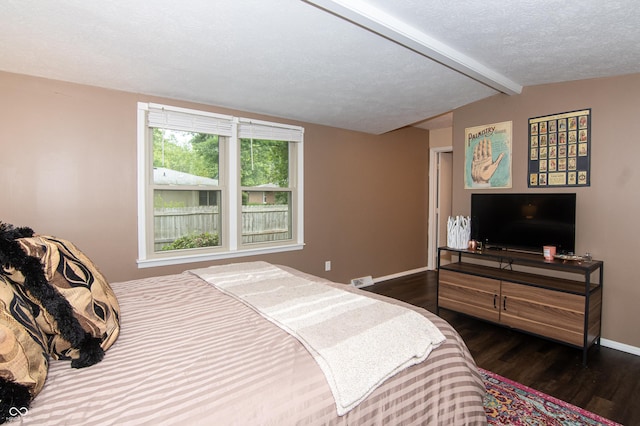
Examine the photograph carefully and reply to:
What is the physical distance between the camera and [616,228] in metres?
2.90

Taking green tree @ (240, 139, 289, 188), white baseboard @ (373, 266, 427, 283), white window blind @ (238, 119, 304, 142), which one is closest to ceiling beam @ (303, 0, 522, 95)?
white window blind @ (238, 119, 304, 142)

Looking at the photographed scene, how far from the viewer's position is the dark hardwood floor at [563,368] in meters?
2.13

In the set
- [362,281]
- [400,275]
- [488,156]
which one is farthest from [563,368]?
[400,275]

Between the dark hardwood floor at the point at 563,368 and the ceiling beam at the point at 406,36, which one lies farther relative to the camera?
the dark hardwood floor at the point at 563,368

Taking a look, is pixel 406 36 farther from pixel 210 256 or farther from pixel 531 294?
pixel 210 256

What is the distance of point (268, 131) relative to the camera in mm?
3789

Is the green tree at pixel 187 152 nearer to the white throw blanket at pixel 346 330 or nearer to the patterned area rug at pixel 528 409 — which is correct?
the white throw blanket at pixel 346 330

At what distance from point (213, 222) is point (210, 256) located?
1.23 feet

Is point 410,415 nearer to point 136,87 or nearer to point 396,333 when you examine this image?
point 396,333

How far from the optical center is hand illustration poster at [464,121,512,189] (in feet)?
11.7

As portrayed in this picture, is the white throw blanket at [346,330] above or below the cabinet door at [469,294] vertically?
above

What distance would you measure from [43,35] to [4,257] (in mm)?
1638

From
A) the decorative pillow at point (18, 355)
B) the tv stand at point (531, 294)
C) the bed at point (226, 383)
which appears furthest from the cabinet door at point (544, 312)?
the decorative pillow at point (18, 355)

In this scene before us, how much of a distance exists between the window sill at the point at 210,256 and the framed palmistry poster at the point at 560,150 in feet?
8.72
